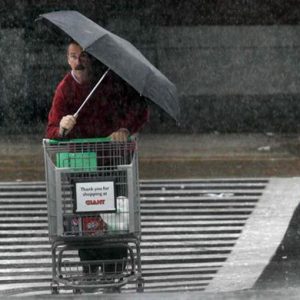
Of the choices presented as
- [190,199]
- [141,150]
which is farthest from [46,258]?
[141,150]

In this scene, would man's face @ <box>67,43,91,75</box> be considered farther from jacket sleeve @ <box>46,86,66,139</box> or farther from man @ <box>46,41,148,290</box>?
jacket sleeve @ <box>46,86,66,139</box>

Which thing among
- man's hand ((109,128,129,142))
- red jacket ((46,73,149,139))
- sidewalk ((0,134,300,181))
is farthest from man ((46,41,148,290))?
sidewalk ((0,134,300,181))

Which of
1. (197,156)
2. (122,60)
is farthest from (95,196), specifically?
(197,156)

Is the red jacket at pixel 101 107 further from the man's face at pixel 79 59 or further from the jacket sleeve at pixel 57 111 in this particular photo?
the man's face at pixel 79 59

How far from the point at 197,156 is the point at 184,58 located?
402 cm

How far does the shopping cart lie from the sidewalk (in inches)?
253

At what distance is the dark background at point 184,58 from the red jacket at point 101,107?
11.2 meters

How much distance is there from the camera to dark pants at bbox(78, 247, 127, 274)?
258 inches

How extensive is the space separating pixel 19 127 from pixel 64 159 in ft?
38.8

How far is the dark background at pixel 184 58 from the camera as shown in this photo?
18.0 meters

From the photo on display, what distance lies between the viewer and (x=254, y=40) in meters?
18.5

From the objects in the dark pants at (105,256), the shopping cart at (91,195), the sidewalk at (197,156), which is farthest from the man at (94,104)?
the sidewalk at (197,156)

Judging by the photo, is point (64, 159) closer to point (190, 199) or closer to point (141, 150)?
point (190, 199)

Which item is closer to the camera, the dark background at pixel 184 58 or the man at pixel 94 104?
the man at pixel 94 104
